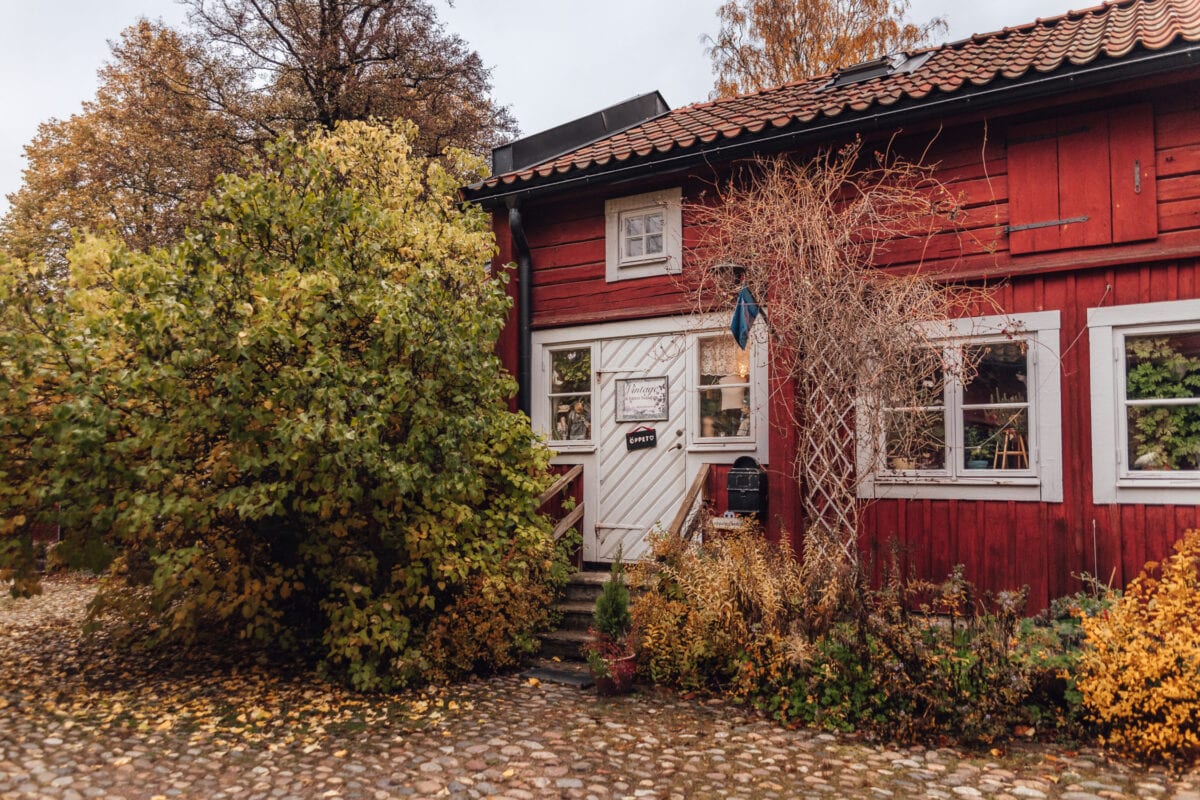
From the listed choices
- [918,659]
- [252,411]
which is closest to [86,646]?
[252,411]

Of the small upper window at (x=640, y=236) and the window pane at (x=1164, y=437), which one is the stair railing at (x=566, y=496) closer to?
the small upper window at (x=640, y=236)

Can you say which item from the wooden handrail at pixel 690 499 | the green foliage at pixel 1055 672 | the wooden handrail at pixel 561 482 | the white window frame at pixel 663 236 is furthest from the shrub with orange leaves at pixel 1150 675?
the white window frame at pixel 663 236

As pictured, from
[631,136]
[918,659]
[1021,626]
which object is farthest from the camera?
[631,136]

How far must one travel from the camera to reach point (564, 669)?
22.2 feet

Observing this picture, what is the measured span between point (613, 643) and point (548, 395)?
3654 millimetres

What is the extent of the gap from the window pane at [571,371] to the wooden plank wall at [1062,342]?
8.06ft

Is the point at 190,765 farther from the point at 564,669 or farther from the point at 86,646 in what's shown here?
the point at 86,646

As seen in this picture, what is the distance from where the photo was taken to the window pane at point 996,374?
674 centimetres

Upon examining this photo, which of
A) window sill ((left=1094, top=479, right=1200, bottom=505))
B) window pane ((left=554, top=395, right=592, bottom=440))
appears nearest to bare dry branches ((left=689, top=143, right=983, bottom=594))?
window sill ((left=1094, top=479, right=1200, bottom=505))

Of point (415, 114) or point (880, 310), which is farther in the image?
point (415, 114)

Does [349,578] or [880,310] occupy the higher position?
[880,310]

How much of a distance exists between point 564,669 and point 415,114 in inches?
490

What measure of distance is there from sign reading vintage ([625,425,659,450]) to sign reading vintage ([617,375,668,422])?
0.12 meters

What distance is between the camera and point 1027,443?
6664 millimetres
